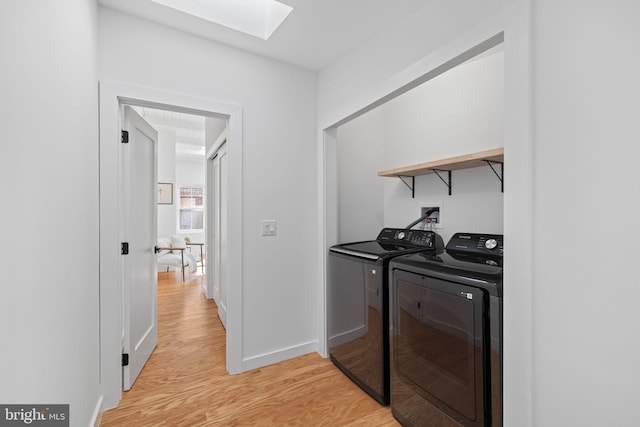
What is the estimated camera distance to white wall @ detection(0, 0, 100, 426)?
2.39 ft

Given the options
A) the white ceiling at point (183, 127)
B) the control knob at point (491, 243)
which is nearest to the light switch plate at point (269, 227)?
the control knob at point (491, 243)

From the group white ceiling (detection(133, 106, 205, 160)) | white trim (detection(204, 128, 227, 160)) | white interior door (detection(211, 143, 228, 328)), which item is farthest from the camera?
white ceiling (detection(133, 106, 205, 160))

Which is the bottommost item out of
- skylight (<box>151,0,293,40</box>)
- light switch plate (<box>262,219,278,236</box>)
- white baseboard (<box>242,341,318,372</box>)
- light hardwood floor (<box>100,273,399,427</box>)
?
light hardwood floor (<box>100,273,399,427</box>)

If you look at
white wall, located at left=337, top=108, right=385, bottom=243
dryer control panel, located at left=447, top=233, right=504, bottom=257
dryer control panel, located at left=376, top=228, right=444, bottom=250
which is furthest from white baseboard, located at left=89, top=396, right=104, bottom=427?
dryer control panel, located at left=447, top=233, right=504, bottom=257

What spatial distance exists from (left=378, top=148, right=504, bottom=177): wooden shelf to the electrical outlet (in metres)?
0.28

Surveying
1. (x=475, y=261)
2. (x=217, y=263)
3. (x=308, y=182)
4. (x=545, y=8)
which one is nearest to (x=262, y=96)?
(x=308, y=182)

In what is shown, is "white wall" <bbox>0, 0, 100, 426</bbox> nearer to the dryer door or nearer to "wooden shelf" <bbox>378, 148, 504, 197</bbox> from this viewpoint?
the dryer door

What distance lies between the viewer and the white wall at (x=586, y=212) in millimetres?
852

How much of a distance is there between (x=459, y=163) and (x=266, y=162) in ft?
4.76

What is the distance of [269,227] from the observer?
2299mm

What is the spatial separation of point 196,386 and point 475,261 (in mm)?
2054

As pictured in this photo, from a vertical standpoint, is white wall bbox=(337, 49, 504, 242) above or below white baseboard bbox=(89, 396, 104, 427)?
above

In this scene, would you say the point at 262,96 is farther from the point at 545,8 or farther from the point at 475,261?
the point at 475,261

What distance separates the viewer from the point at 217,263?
3590 millimetres
